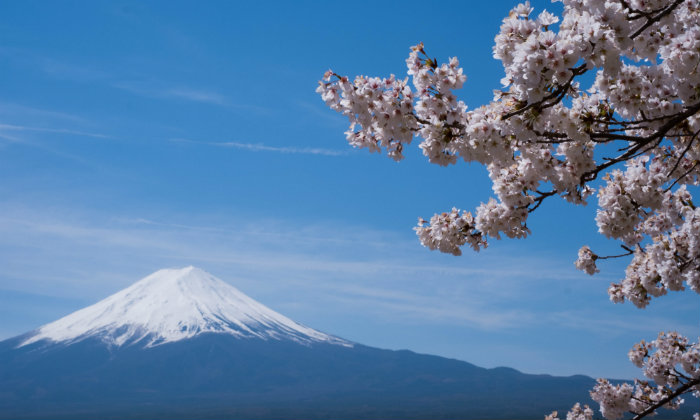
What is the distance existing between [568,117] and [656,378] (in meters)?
6.65

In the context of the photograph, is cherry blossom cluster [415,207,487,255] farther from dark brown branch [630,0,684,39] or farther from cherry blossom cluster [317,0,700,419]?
dark brown branch [630,0,684,39]

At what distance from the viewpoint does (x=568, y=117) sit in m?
6.06

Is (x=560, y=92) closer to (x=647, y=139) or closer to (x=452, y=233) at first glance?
(x=647, y=139)

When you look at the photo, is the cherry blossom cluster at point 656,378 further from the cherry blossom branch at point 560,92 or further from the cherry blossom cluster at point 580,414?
the cherry blossom branch at point 560,92

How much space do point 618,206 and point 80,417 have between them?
710 feet

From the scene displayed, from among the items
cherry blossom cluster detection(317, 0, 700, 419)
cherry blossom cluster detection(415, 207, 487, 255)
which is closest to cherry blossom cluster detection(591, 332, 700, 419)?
cherry blossom cluster detection(317, 0, 700, 419)

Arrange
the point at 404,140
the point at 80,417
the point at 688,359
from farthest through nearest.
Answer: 1. the point at 80,417
2. the point at 688,359
3. the point at 404,140

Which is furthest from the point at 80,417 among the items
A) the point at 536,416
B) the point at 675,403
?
the point at 675,403

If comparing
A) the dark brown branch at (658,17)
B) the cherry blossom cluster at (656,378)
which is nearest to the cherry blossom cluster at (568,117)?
the dark brown branch at (658,17)

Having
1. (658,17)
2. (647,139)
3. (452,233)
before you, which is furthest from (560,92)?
(452,233)

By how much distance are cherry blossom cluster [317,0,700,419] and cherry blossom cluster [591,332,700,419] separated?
3139 millimetres

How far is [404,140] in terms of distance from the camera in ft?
21.0

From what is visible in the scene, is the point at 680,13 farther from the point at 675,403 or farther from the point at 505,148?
the point at 675,403

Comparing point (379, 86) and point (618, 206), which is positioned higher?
point (379, 86)
